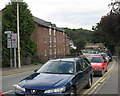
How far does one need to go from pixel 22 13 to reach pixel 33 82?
79.4 feet

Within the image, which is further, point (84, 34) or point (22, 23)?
point (84, 34)

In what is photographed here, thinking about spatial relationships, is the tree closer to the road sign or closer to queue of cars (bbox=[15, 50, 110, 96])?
the road sign

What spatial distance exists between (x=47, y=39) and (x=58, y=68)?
37589 mm

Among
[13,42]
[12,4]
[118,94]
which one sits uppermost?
[12,4]

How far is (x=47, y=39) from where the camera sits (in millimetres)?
45125

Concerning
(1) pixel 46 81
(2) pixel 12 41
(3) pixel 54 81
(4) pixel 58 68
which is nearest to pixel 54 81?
(3) pixel 54 81

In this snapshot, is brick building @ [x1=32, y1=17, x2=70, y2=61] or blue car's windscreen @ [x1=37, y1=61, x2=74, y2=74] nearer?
blue car's windscreen @ [x1=37, y1=61, x2=74, y2=74]

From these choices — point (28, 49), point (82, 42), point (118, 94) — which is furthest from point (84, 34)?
point (118, 94)

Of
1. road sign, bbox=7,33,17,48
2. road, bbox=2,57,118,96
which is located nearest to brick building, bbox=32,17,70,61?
road sign, bbox=7,33,17,48

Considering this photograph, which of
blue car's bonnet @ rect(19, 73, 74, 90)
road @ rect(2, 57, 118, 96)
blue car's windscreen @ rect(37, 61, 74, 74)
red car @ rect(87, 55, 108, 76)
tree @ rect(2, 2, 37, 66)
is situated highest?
tree @ rect(2, 2, 37, 66)

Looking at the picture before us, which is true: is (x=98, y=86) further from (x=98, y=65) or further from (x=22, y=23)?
(x=22, y=23)

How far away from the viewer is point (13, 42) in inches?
955

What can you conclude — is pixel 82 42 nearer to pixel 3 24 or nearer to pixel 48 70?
pixel 3 24

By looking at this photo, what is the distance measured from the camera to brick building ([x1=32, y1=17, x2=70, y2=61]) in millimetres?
40156
